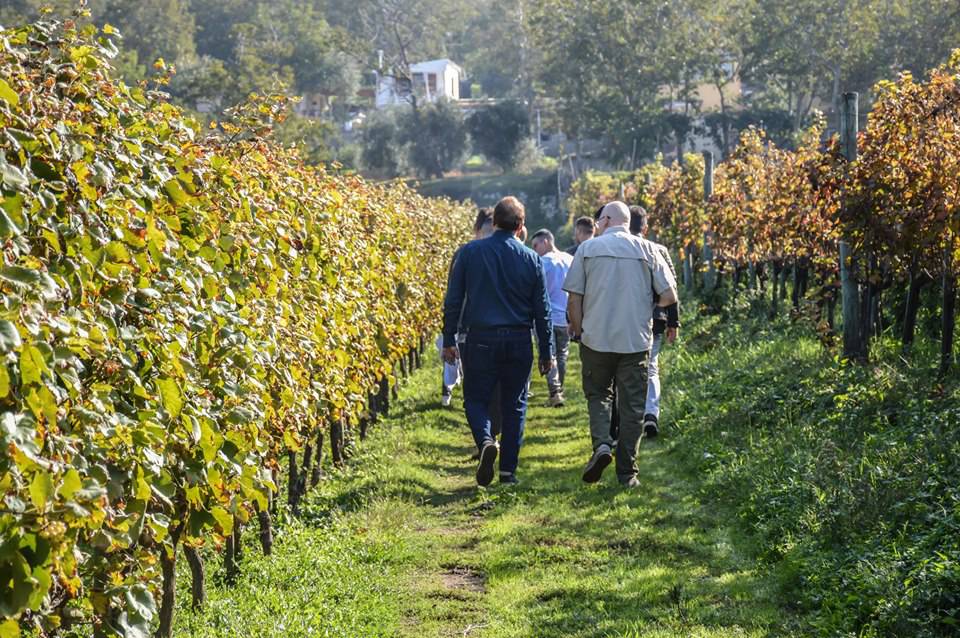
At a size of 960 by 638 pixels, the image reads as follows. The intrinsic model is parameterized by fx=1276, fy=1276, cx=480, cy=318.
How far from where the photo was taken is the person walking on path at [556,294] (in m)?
13.4

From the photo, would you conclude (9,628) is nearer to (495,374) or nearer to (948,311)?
(495,374)

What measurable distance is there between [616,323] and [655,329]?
1390 mm

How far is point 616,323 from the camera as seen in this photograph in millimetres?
8969

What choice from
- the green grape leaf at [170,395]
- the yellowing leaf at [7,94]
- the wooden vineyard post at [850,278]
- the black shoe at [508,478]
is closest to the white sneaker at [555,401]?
the wooden vineyard post at [850,278]

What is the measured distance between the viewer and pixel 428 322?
55.5 ft

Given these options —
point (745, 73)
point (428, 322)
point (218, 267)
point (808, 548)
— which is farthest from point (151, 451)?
point (745, 73)

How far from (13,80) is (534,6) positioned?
77878 mm

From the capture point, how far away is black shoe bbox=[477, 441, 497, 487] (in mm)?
9070

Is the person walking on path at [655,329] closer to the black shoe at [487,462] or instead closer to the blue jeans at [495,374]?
the blue jeans at [495,374]

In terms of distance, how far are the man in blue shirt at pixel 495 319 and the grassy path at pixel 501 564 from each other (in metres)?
0.62

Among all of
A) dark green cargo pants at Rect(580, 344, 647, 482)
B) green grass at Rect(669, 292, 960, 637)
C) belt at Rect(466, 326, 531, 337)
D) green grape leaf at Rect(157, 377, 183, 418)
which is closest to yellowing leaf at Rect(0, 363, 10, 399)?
green grape leaf at Rect(157, 377, 183, 418)

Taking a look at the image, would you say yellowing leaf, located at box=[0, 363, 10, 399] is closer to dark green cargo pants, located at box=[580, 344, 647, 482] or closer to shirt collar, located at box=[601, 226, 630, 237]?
dark green cargo pants, located at box=[580, 344, 647, 482]

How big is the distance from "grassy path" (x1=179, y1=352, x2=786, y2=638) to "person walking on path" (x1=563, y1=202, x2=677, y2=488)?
0.41m

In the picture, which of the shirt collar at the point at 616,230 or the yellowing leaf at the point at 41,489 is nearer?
the yellowing leaf at the point at 41,489
